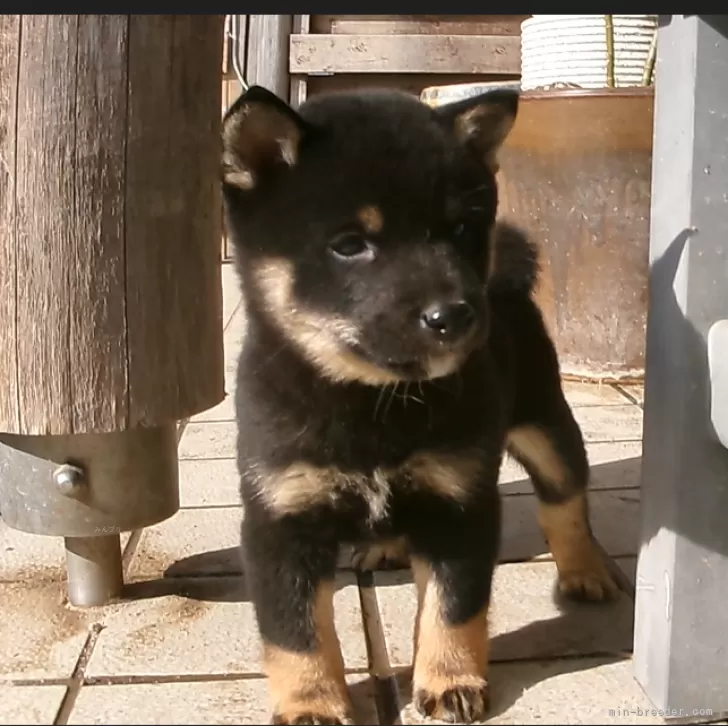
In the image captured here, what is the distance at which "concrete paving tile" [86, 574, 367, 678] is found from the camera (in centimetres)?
176

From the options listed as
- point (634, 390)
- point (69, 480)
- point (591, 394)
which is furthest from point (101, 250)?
point (634, 390)

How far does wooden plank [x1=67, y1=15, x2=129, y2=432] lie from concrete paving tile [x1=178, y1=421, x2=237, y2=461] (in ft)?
4.19

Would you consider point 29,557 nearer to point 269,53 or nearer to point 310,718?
point 310,718

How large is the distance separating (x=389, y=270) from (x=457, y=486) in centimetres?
41

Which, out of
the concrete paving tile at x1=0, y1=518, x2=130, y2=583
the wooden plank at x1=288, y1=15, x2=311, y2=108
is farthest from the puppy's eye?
the wooden plank at x1=288, y1=15, x2=311, y2=108

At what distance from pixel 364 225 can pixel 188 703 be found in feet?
2.72

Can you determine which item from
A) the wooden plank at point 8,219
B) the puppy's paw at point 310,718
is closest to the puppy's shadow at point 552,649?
the puppy's paw at point 310,718

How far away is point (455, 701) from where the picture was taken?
154cm

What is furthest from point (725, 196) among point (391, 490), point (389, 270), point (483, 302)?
point (391, 490)

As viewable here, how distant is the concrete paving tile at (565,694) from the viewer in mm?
1474

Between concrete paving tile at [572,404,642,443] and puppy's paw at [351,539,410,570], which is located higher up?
concrete paving tile at [572,404,642,443]

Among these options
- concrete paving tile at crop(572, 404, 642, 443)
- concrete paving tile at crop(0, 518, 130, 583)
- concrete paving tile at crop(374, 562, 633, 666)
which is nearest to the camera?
concrete paving tile at crop(374, 562, 633, 666)

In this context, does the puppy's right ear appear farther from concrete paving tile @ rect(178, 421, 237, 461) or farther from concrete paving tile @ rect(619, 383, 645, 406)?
concrete paving tile @ rect(619, 383, 645, 406)

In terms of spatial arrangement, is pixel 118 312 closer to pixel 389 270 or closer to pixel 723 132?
pixel 389 270
